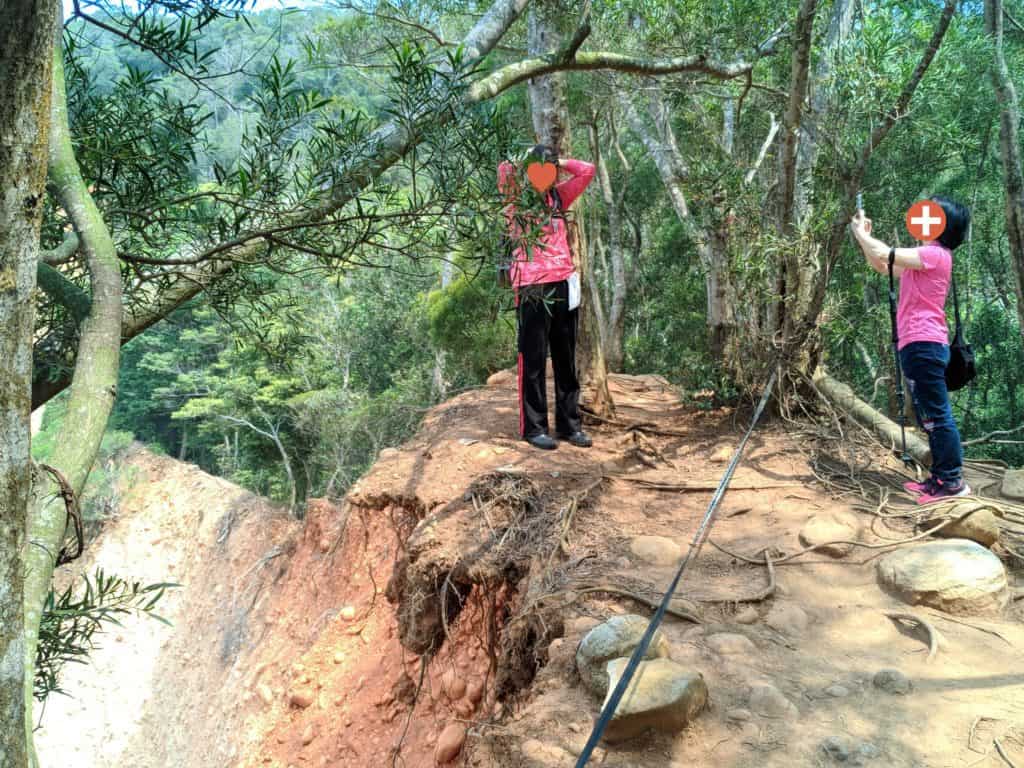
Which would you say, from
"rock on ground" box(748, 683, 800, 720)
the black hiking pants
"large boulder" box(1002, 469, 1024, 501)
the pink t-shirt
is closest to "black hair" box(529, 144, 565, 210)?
the black hiking pants

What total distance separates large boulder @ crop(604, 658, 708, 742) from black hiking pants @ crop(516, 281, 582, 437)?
3.32m

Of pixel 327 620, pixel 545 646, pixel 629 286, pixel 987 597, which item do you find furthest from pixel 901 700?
pixel 629 286

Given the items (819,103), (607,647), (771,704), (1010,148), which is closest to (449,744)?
(607,647)

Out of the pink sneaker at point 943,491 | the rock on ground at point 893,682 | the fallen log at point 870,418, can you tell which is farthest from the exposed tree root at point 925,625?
the fallen log at point 870,418

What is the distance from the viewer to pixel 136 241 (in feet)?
10.7

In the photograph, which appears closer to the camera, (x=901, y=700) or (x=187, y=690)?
(x=901, y=700)

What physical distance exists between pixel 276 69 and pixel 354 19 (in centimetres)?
1030

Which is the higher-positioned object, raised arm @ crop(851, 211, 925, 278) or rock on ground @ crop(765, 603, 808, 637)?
raised arm @ crop(851, 211, 925, 278)

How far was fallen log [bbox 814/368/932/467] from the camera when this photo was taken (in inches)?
211

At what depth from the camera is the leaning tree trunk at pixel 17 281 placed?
1.60 m

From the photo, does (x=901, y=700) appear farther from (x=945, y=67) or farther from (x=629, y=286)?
(x=629, y=286)

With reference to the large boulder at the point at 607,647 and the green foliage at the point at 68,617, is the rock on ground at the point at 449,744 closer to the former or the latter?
the large boulder at the point at 607,647

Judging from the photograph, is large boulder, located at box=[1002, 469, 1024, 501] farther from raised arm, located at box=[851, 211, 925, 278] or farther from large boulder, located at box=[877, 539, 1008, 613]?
raised arm, located at box=[851, 211, 925, 278]

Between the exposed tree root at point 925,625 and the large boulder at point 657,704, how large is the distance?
1.13 m
